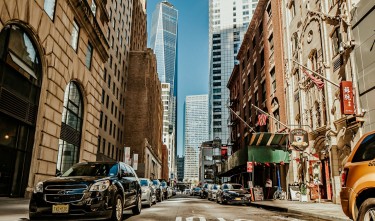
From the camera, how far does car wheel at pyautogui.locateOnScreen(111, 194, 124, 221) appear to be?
8570mm

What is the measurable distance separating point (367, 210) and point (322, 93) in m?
18.9

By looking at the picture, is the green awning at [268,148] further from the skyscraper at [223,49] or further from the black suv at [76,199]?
the skyscraper at [223,49]

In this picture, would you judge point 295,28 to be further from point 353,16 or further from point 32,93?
point 32,93

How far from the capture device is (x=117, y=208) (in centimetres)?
895

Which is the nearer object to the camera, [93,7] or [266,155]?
[93,7]

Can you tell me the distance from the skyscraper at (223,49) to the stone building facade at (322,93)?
117348mm

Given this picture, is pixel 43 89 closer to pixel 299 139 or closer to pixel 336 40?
pixel 299 139

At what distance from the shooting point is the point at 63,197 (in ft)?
25.8

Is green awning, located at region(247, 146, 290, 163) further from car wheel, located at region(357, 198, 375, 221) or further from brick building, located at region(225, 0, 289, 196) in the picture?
car wheel, located at region(357, 198, 375, 221)

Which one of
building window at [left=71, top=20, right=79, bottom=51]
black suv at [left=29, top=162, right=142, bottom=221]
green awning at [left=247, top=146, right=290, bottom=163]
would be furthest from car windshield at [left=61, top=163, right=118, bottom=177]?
green awning at [left=247, top=146, right=290, bottom=163]

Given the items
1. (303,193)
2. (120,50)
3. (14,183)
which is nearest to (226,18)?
(120,50)

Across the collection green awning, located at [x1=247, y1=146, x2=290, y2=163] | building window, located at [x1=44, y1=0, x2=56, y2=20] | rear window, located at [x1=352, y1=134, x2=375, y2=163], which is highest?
building window, located at [x1=44, y1=0, x2=56, y2=20]

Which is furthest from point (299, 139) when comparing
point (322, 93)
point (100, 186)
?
point (100, 186)

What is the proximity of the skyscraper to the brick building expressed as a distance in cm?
9761
